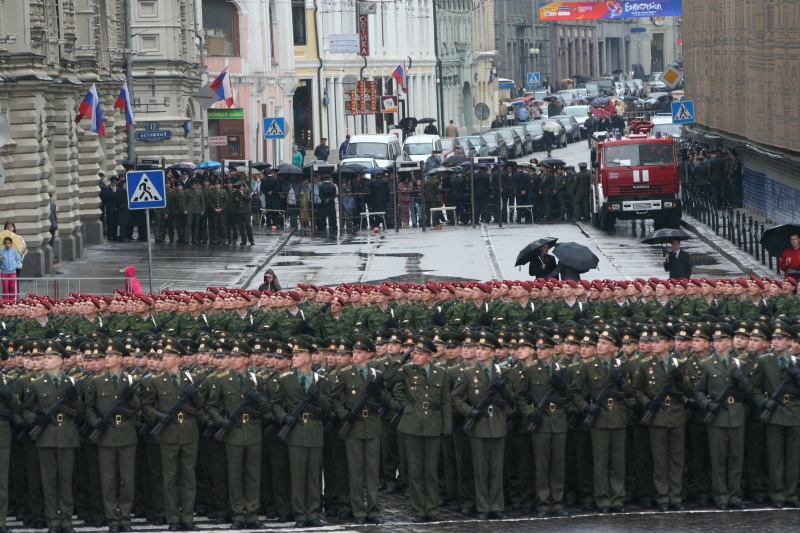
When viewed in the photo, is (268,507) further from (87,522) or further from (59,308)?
(59,308)

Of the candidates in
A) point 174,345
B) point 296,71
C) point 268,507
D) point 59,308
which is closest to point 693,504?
point 268,507

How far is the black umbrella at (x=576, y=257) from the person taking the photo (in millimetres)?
21125

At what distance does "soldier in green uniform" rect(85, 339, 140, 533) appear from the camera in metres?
13.5

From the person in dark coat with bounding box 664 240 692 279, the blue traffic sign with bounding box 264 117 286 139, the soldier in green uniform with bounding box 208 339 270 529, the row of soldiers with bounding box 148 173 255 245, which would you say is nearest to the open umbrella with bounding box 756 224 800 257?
the person in dark coat with bounding box 664 240 692 279

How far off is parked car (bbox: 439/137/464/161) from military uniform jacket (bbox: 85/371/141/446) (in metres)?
36.9

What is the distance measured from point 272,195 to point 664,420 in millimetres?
27188

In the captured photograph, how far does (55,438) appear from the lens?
13477 millimetres

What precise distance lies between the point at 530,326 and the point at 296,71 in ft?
176

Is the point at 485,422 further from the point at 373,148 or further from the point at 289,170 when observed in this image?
the point at 373,148

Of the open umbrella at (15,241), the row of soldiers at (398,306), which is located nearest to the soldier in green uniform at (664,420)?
the row of soldiers at (398,306)

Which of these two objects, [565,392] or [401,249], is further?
[401,249]

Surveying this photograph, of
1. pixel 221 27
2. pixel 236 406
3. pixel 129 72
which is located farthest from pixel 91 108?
pixel 221 27

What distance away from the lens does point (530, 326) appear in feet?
49.6

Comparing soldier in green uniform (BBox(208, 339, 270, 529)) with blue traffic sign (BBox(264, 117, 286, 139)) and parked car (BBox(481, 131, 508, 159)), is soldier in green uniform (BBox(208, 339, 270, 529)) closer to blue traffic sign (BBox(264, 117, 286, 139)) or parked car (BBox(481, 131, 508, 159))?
blue traffic sign (BBox(264, 117, 286, 139))
